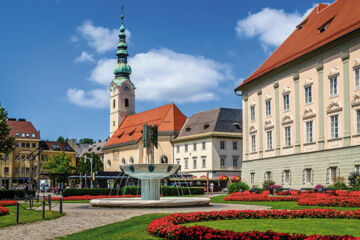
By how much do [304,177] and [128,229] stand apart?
28052 mm

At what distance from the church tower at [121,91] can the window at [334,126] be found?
79.7m

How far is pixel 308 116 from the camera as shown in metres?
39.5

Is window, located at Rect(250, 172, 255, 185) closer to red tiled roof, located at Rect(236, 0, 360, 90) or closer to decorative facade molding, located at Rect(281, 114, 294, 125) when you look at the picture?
decorative facade molding, located at Rect(281, 114, 294, 125)

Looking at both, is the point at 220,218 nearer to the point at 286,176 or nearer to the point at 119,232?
the point at 119,232

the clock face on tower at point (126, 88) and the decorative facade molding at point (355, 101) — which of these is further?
the clock face on tower at point (126, 88)

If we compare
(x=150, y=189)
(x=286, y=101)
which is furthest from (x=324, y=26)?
(x=150, y=189)

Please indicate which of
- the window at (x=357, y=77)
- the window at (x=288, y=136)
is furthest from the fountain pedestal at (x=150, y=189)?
the window at (x=288, y=136)

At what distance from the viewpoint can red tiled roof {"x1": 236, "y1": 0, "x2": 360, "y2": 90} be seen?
36594 millimetres

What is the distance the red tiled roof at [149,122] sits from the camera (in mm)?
91875

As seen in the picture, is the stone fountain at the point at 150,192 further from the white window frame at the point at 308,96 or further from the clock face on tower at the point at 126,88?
the clock face on tower at the point at 126,88

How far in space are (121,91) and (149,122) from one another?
1709cm

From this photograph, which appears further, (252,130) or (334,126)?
(252,130)

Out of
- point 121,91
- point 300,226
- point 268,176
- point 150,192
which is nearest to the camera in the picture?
point 300,226

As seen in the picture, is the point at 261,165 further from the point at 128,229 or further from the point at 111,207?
the point at 128,229
